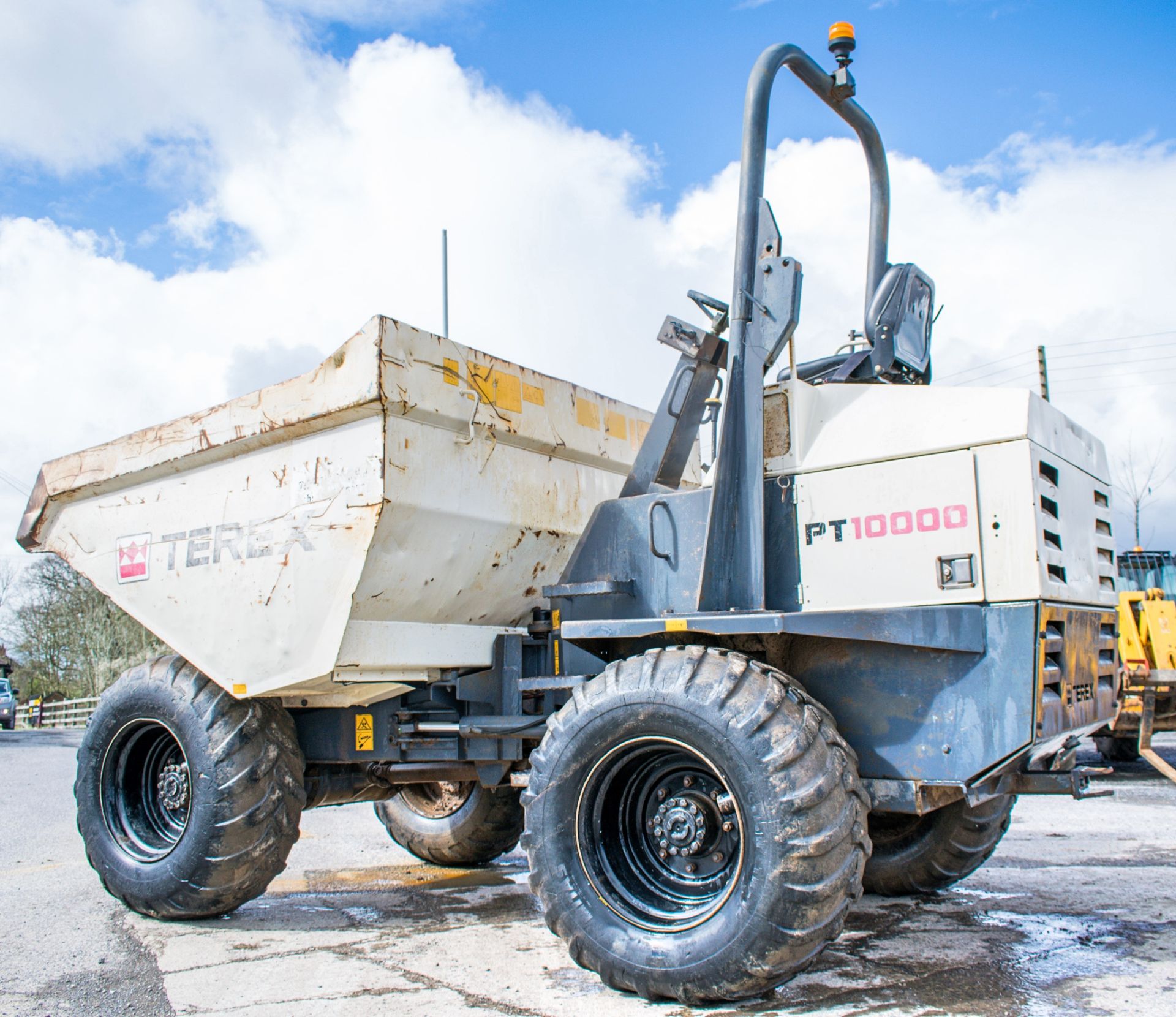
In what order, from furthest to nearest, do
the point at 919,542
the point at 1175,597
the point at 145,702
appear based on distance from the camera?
the point at 1175,597
the point at 145,702
the point at 919,542

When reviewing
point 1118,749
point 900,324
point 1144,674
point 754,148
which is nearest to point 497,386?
point 754,148

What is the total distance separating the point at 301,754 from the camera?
18.2ft

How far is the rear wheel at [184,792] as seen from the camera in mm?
5121

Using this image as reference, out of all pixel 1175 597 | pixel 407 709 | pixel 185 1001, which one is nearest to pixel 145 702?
pixel 407 709

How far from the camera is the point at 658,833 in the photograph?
4023 mm

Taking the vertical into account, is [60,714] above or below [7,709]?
below

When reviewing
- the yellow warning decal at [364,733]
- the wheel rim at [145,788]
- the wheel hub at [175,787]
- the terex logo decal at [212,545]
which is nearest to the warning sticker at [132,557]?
the terex logo decal at [212,545]

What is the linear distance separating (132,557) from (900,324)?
159 inches

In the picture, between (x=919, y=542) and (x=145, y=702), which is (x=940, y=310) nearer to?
(x=919, y=542)

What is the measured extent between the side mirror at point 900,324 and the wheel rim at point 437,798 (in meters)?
Result: 3.56

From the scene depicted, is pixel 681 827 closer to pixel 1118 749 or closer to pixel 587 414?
pixel 587 414

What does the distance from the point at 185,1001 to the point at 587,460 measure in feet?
10.1

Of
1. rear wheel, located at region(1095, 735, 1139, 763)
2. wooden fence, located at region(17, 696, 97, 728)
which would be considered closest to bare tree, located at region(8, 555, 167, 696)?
wooden fence, located at region(17, 696, 97, 728)

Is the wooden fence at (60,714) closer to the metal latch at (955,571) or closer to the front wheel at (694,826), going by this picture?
the front wheel at (694,826)
